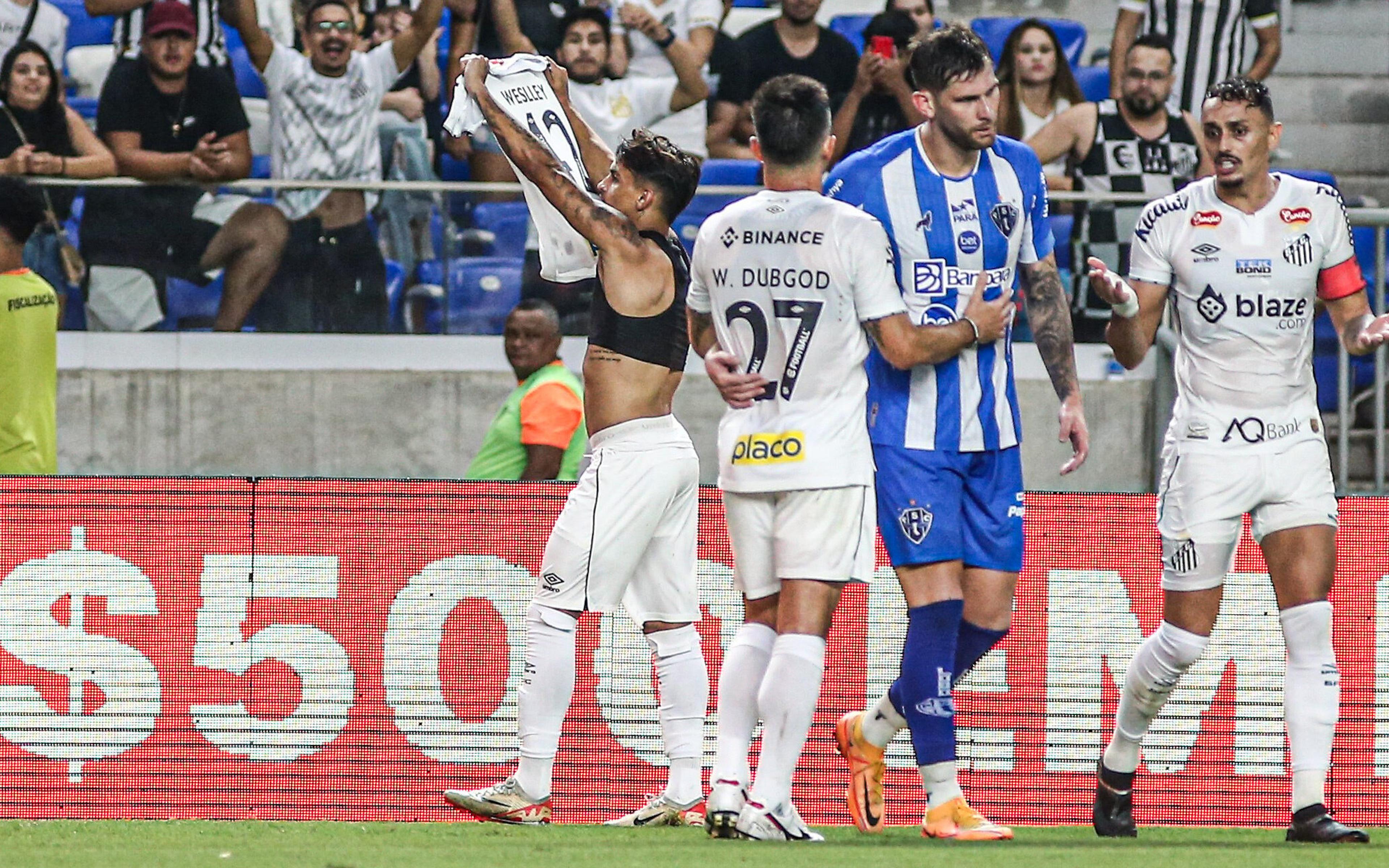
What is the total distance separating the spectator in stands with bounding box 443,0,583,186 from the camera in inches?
443

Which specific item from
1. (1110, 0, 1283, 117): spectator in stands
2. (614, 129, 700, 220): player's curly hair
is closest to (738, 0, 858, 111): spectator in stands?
(1110, 0, 1283, 117): spectator in stands

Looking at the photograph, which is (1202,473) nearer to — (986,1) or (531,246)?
(531,246)

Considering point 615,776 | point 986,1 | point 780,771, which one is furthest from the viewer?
point 986,1

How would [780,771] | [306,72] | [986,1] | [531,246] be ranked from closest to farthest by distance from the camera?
[780,771], [531,246], [306,72], [986,1]

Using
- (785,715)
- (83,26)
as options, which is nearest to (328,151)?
(83,26)

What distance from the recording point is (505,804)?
6.30 metres

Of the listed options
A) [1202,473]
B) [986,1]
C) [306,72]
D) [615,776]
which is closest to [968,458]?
[1202,473]

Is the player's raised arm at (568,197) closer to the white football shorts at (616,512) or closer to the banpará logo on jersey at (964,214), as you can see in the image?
the white football shorts at (616,512)

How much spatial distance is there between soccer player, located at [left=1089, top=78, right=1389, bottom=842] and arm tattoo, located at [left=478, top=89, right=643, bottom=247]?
5.40 ft

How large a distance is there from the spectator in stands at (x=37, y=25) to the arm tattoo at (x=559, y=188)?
234 inches

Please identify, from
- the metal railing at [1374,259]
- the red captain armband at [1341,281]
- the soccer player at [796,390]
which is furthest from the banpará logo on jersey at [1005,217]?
the metal railing at [1374,259]

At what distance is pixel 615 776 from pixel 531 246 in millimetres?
3593

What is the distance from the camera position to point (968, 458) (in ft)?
19.8

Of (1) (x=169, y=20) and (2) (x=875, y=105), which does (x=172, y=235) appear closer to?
(1) (x=169, y=20)
